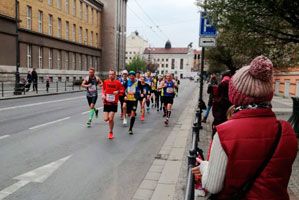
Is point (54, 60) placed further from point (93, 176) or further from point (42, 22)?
point (93, 176)

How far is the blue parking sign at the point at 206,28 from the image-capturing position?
8875mm

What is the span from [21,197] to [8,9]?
104 feet

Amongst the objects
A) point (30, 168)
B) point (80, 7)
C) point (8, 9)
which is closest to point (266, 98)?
point (30, 168)

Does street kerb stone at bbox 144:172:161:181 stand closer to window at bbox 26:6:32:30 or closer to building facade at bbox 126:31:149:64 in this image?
window at bbox 26:6:32:30

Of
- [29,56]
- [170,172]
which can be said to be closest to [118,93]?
[170,172]

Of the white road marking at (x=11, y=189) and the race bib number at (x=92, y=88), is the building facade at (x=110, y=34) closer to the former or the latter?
the race bib number at (x=92, y=88)

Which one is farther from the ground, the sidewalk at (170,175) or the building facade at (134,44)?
the building facade at (134,44)

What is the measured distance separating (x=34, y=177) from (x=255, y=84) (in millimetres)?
4621

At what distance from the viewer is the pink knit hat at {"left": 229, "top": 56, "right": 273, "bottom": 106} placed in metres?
1.88

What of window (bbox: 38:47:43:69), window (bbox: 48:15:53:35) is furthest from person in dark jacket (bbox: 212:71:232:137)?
window (bbox: 48:15:53:35)

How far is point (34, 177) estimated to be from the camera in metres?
5.51

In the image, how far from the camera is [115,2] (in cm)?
6475

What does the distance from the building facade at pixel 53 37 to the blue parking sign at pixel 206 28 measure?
21.6 meters

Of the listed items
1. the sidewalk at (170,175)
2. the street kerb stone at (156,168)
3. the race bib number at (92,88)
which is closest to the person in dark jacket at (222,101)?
the sidewalk at (170,175)
